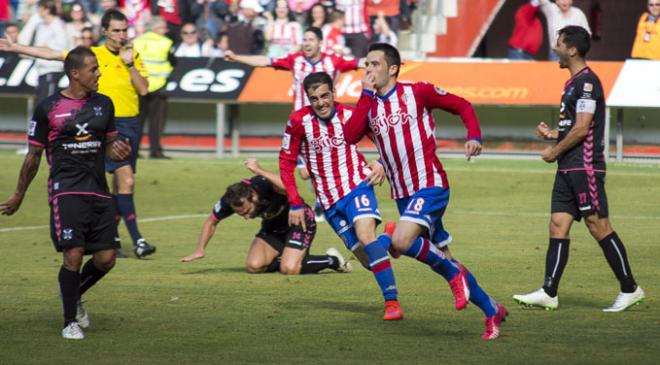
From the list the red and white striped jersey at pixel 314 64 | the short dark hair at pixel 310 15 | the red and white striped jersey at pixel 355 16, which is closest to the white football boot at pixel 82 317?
the red and white striped jersey at pixel 314 64

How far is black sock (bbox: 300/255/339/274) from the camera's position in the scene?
13.1 m

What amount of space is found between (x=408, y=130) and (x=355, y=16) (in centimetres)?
1718

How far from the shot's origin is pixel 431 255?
9.48 metres

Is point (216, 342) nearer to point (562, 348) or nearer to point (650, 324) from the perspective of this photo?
point (562, 348)

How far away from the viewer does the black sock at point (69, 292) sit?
953 cm

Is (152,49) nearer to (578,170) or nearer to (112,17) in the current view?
(112,17)

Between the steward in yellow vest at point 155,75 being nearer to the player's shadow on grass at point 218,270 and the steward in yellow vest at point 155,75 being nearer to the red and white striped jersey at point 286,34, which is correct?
the red and white striped jersey at point 286,34

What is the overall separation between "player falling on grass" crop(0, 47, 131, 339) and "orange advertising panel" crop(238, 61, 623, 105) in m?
14.5

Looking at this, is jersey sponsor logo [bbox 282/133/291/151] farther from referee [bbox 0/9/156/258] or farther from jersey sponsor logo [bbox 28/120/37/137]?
referee [bbox 0/9/156/258]

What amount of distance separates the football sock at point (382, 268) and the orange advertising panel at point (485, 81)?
13.7 meters

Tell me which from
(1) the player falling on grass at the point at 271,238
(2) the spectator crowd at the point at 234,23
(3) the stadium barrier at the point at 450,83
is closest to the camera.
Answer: (1) the player falling on grass at the point at 271,238

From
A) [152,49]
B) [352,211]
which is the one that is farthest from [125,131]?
[152,49]

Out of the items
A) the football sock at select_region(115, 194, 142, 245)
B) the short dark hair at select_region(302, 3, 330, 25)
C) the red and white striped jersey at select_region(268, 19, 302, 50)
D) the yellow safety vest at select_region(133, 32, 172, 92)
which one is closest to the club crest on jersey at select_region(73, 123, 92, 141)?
the football sock at select_region(115, 194, 142, 245)

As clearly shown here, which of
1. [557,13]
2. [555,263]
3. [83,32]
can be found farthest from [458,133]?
[555,263]
